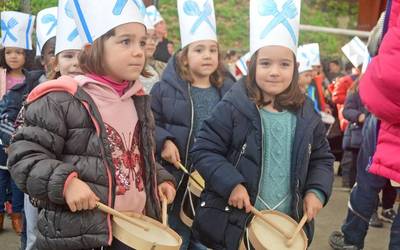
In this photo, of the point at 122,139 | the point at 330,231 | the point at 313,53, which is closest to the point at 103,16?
the point at 122,139

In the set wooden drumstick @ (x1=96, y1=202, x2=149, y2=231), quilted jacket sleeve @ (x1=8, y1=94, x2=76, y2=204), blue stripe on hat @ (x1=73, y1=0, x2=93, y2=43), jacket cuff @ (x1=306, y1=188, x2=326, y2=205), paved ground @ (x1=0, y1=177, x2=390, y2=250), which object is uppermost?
blue stripe on hat @ (x1=73, y1=0, x2=93, y2=43)

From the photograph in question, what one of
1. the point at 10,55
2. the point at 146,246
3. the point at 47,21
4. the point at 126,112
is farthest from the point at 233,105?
the point at 10,55

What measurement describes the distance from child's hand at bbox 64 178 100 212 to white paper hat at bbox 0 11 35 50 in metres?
4.39

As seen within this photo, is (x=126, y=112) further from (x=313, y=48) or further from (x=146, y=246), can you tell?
(x=313, y=48)

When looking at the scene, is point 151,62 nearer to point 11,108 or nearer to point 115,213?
point 11,108

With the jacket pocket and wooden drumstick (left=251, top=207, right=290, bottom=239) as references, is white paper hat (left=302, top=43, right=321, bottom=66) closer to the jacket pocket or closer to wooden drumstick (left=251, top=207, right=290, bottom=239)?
the jacket pocket

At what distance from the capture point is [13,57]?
6.69 m

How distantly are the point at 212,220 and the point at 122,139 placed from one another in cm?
90

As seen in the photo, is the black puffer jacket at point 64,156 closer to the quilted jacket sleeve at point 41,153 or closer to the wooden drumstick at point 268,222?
the quilted jacket sleeve at point 41,153

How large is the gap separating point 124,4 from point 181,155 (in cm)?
173

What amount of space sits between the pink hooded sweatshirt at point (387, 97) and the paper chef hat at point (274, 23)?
1089 mm

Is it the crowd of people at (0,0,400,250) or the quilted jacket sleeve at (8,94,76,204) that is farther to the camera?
the crowd of people at (0,0,400,250)

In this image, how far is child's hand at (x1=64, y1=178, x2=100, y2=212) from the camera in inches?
106

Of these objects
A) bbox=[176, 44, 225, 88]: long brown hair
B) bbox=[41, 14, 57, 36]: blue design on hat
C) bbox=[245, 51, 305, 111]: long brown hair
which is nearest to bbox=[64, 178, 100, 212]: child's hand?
bbox=[245, 51, 305, 111]: long brown hair
